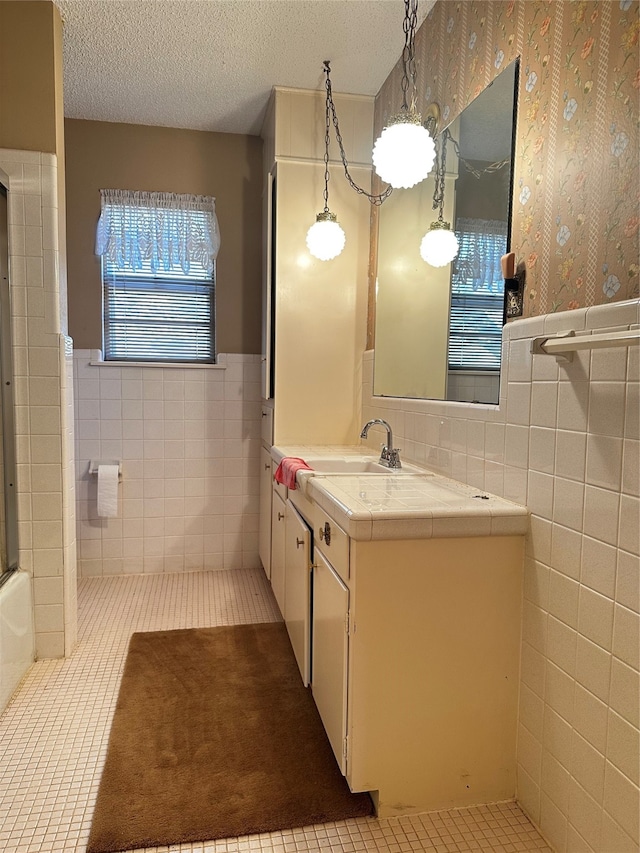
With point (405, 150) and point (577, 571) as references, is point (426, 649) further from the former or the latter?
point (405, 150)

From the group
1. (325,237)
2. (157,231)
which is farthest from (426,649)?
(157,231)

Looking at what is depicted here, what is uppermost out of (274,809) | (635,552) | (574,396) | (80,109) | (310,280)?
(80,109)

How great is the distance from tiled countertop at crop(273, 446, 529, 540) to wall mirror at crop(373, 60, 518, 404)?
0.35 meters

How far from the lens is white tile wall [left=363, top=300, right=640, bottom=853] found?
47.4 inches

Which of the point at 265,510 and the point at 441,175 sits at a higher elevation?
the point at 441,175

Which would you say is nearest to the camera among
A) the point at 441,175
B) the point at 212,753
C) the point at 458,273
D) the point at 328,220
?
the point at 212,753

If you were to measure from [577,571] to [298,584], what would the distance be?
1099 mm

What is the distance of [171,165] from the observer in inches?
134

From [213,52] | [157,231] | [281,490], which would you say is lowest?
[281,490]

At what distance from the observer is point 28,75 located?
2.29 metres

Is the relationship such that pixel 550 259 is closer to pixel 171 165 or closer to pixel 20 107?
pixel 20 107

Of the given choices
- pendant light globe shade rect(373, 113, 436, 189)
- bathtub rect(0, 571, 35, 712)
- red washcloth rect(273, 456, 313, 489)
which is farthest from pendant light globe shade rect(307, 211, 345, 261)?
bathtub rect(0, 571, 35, 712)

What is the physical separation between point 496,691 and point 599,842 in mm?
399

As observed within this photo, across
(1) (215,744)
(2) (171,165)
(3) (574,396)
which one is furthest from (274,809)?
(2) (171,165)
